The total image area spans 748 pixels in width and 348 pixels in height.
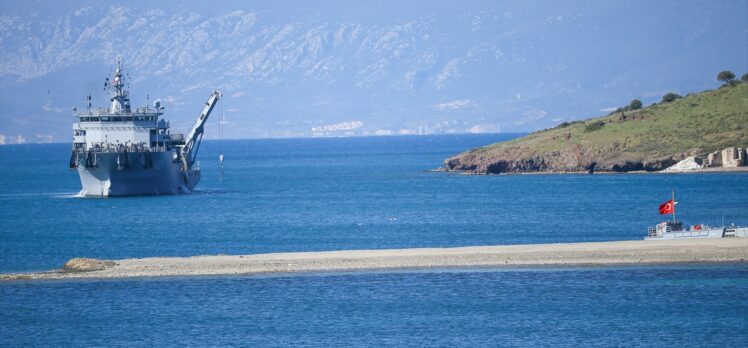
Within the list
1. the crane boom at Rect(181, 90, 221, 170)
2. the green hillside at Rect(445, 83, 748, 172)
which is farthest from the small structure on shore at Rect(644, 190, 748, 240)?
the green hillside at Rect(445, 83, 748, 172)

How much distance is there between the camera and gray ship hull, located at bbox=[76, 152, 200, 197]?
4142 inches

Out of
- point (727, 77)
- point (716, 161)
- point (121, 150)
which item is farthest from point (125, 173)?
point (727, 77)

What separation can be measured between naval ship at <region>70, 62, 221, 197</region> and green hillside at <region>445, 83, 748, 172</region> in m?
45.0

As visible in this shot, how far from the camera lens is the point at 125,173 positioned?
107188 mm

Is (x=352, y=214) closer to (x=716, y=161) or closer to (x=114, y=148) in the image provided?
(x=114, y=148)

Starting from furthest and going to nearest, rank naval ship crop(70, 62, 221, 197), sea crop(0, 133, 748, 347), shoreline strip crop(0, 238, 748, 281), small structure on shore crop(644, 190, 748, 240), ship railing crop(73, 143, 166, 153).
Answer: naval ship crop(70, 62, 221, 197), ship railing crop(73, 143, 166, 153), small structure on shore crop(644, 190, 748, 240), shoreline strip crop(0, 238, 748, 281), sea crop(0, 133, 748, 347)

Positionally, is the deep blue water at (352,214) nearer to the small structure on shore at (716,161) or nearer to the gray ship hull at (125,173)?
the gray ship hull at (125,173)

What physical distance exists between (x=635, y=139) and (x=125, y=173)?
54.4 meters

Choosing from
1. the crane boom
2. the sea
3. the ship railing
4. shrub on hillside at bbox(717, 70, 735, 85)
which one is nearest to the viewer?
the sea

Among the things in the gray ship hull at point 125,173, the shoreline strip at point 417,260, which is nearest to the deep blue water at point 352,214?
the gray ship hull at point 125,173

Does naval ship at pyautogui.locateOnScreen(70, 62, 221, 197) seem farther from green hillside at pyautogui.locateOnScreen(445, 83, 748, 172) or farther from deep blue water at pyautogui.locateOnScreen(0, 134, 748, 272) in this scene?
green hillside at pyautogui.locateOnScreen(445, 83, 748, 172)

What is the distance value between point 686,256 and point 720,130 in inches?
3140

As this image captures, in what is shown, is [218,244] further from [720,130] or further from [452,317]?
[720,130]

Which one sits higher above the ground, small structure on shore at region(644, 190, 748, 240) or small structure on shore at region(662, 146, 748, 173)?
small structure on shore at region(662, 146, 748, 173)
